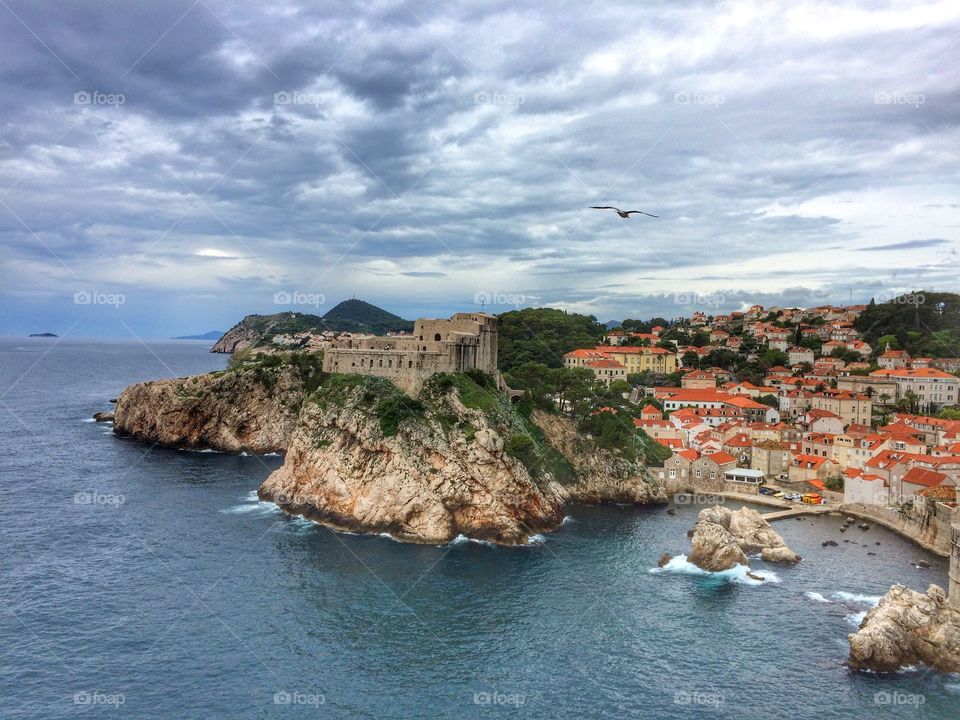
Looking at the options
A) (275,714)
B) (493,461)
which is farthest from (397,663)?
(493,461)

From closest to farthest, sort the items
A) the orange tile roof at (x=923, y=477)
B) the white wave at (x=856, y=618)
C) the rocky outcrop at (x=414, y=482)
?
1. the white wave at (x=856, y=618)
2. the rocky outcrop at (x=414, y=482)
3. the orange tile roof at (x=923, y=477)

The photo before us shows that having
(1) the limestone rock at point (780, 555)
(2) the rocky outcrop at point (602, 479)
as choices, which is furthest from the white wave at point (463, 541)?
(1) the limestone rock at point (780, 555)

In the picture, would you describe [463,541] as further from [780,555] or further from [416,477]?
[780,555]

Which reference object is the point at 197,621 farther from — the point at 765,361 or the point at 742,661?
the point at 765,361

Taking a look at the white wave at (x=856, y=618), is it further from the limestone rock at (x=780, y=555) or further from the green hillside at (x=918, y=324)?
the green hillside at (x=918, y=324)

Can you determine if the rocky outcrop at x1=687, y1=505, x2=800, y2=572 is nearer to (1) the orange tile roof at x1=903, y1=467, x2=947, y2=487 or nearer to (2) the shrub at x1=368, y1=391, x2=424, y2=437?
(1) the orange tile roof at x1=903, y1=467, x2=947, y2=487

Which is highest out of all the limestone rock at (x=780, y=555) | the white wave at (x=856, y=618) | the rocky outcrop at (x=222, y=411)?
the rocky outcrop at (x=222, y=411)
